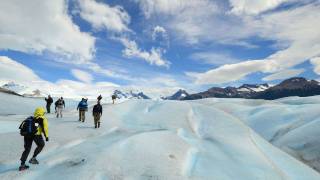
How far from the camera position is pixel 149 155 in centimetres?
1953

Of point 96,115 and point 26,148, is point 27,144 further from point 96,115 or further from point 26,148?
point 96,115

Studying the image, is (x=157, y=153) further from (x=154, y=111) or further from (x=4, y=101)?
(x=4, y=101)

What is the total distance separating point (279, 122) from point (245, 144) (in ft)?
60.0

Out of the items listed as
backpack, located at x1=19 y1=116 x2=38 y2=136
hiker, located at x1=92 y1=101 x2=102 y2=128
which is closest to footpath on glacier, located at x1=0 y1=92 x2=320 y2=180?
hiker, located at x1=92 y1=101 x2=102 y2=128

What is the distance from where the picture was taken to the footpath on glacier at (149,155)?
56.7ft

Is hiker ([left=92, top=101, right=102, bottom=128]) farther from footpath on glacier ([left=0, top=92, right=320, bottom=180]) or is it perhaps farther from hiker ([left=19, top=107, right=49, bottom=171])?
hiker ([left=19, top=107, right=49, bottom=171])

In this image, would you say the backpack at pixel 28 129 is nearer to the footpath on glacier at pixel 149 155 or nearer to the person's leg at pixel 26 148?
the person's leg at pixel 26 148

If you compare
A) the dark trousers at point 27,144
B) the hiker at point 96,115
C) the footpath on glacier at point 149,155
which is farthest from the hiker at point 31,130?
the hiker at point 96,115

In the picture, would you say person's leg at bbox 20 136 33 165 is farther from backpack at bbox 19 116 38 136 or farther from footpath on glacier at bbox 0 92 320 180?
footpath on glacier at bbox 0 92 320 180

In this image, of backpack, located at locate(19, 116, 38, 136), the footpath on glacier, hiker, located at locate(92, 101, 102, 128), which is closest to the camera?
backpack, located at locate(19, 116, 38, 136)

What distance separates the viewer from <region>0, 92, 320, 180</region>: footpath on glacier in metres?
17.3

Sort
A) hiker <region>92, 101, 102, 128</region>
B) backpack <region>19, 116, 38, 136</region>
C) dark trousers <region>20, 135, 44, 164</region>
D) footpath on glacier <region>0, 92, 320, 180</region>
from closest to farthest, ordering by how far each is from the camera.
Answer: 1. dark trousers <region>20, 135, 44, 164</region>
2. backpack <region>19, 116, 38, 136</region>
3. footpath on glacier <region>0, 92, 320, 180</region>
4. hiker <region>92, 101, 102, 128</region>

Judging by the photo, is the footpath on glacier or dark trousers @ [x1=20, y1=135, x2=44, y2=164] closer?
dark trousers @ [x1=20, y1=135, x2=44, y2=164]

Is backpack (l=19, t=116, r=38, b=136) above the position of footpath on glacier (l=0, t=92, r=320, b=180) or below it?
above
